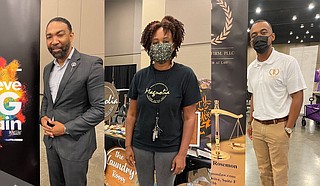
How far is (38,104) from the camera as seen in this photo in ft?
8.28

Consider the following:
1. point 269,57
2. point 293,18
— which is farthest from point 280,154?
point 293,18

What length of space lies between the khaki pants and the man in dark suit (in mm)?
1361

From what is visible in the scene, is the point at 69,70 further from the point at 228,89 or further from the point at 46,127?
the point at 228,89

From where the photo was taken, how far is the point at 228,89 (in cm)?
237

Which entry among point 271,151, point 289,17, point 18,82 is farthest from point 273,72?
point 18,82

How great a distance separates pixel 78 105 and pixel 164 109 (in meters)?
0.79

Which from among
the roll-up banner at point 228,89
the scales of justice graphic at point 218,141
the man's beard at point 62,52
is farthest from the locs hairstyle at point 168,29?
the scales of justice graphic at point 218,141

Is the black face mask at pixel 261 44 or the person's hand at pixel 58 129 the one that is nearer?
the person's hand at pixel 58 129

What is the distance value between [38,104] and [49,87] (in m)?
0.40

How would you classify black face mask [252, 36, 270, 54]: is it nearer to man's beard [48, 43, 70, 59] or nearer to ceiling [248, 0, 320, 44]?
ceiling [248, 0, 320, 44]

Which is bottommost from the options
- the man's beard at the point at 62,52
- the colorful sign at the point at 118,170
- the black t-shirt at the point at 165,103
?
the colorful sign at the point at 118,170

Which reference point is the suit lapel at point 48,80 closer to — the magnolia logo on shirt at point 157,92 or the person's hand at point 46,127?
the person's hand at point 46,127

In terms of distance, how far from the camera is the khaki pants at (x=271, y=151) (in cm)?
228

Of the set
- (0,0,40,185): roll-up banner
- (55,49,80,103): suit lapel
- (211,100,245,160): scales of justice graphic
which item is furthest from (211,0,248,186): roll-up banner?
(0,0,40,185): roll-up banner
